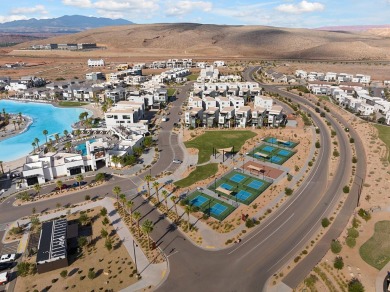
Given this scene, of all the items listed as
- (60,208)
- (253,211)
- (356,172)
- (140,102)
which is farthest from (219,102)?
(60,208)

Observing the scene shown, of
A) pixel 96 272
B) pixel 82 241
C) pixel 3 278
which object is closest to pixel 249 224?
pixel 96 272

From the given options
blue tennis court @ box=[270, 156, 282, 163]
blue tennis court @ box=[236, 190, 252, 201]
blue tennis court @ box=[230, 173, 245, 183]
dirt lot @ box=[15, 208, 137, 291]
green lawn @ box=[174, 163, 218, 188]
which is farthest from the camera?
blue tennis court @ box=[270, 156, 282, 163]

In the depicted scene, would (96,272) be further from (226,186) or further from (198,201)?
(226,186)

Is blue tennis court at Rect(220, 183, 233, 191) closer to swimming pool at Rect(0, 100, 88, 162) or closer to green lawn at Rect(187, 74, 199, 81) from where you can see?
swimming pool at Rect(0, 100, 88, 162)

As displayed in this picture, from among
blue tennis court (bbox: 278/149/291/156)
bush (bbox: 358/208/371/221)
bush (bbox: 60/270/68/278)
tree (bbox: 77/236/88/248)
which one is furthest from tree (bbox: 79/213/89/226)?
blue tennis court (bbox: 278/149/291/156)

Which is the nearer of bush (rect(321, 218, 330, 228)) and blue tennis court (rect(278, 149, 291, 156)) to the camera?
bush (rect(321, 218, 330, 228))

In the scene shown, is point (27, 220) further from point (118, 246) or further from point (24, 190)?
point (118, 246)
